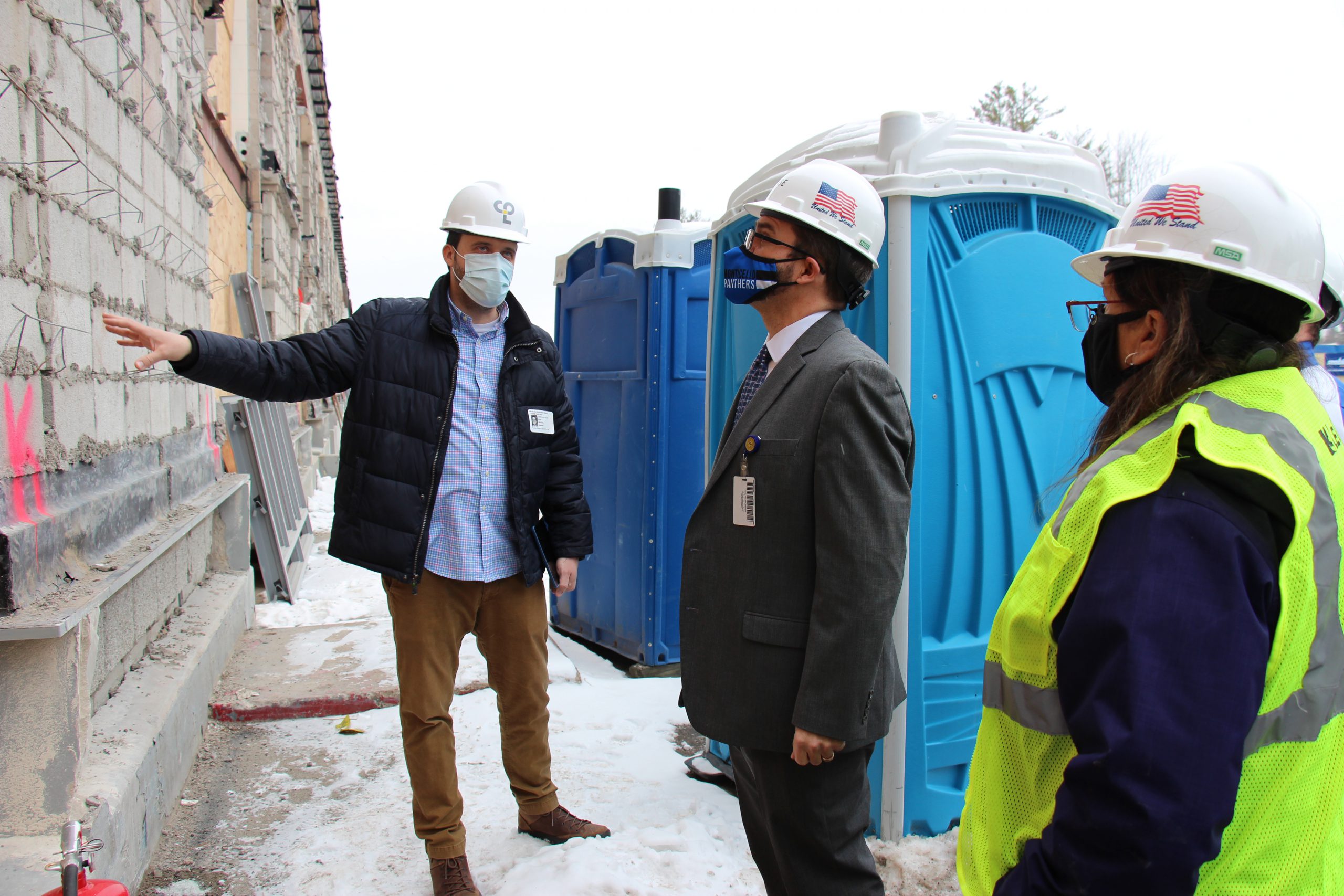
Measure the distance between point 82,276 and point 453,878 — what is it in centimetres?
203

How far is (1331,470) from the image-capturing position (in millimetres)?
998

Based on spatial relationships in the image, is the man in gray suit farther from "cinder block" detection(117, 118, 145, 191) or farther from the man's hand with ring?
"cinder block" detection(117, 118, 145, 191)

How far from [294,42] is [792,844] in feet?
47.7

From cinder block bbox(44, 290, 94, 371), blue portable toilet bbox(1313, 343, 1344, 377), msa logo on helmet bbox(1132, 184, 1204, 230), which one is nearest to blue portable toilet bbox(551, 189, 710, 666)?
cinder block bbox(44, 290, 94, 371)

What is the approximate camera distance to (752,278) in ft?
6.74

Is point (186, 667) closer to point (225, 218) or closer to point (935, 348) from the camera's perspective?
point (935, 348)

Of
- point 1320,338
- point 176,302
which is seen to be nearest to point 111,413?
point 176,302

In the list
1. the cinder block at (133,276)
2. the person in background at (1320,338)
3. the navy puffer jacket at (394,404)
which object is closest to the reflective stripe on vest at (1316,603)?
the person in background at (1320,338)

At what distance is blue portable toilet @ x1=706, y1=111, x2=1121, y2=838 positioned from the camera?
279 cm

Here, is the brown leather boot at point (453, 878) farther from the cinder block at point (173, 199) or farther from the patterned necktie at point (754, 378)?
the cinder block at point (173, 199)

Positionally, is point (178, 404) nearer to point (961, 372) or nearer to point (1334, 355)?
point (961, 372)

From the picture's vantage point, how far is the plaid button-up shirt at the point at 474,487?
8.61 ft

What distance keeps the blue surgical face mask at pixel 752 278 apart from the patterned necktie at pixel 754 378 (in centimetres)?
14

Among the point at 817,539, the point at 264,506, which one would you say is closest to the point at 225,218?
the point at 264,506
